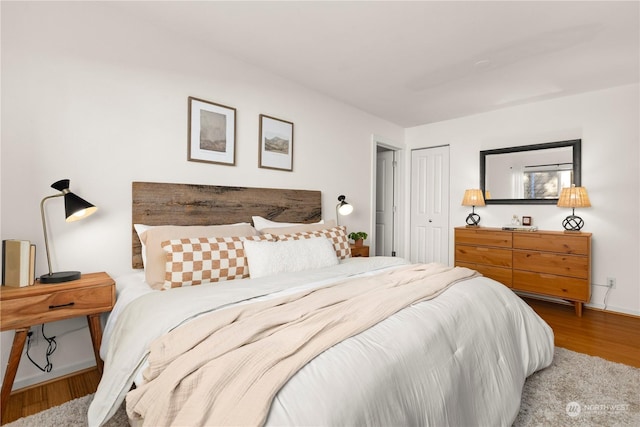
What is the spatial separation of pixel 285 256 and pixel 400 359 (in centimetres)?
125

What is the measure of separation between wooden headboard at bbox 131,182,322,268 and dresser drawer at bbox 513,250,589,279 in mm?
2488

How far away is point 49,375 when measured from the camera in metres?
2.01

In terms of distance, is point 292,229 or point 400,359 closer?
point 400,359

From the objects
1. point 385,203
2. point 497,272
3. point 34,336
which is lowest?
point 34,336

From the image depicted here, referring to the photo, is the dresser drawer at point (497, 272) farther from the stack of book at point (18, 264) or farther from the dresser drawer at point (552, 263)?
the stack of book at point (18, 264)

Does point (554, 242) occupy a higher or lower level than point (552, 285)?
higher

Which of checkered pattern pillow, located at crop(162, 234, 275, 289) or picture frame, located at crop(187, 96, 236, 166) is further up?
picture frame, located at crop(187, 96, 236, 166)

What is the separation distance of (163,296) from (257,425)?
41.9 inches

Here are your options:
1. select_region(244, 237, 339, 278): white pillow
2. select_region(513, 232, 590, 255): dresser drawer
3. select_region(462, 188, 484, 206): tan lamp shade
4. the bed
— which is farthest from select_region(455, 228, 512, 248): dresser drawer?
select_region(244, 237, 339, 278): white pillow

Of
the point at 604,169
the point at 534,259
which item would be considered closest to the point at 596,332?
the point at 534,259

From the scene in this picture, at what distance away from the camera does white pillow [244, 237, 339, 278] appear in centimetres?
214

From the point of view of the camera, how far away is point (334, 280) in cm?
206

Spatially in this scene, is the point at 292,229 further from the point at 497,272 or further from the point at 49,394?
the point at 497,272

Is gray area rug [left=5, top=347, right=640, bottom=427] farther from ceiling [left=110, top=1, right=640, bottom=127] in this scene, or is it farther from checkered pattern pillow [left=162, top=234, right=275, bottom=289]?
ceiling [left=110, top=1, right=640, bottom=127]
